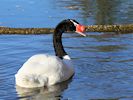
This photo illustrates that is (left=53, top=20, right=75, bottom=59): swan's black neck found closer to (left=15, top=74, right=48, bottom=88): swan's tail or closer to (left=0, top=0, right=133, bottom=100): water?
(left=0, top=0, right=133, bottom=100): water

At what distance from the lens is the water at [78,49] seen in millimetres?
8859

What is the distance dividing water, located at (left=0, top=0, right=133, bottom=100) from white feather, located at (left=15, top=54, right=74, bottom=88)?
0.41ft

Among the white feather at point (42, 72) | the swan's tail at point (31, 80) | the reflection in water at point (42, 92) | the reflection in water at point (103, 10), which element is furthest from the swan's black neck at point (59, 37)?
the reflection in water at point (103, 10)

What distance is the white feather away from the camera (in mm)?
9031

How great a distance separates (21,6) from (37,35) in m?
4.31

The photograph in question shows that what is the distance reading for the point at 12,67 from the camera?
10.6 metres

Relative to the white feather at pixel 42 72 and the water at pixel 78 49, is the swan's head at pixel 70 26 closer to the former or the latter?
the water at pixel 78 49

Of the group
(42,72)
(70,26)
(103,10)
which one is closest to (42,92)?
(42,72)

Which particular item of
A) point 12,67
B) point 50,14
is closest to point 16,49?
point 12,67

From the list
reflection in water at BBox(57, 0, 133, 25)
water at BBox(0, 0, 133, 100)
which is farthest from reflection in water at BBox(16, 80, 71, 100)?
reflection in water at BBox(57, 0, 133, 25)

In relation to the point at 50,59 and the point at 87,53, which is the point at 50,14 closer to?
the point at 87,53

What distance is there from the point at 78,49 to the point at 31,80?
310cm

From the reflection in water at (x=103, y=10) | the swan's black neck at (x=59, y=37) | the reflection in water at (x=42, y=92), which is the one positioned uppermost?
the reflection in water at (x=103, y=10)

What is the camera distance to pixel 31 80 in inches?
353
